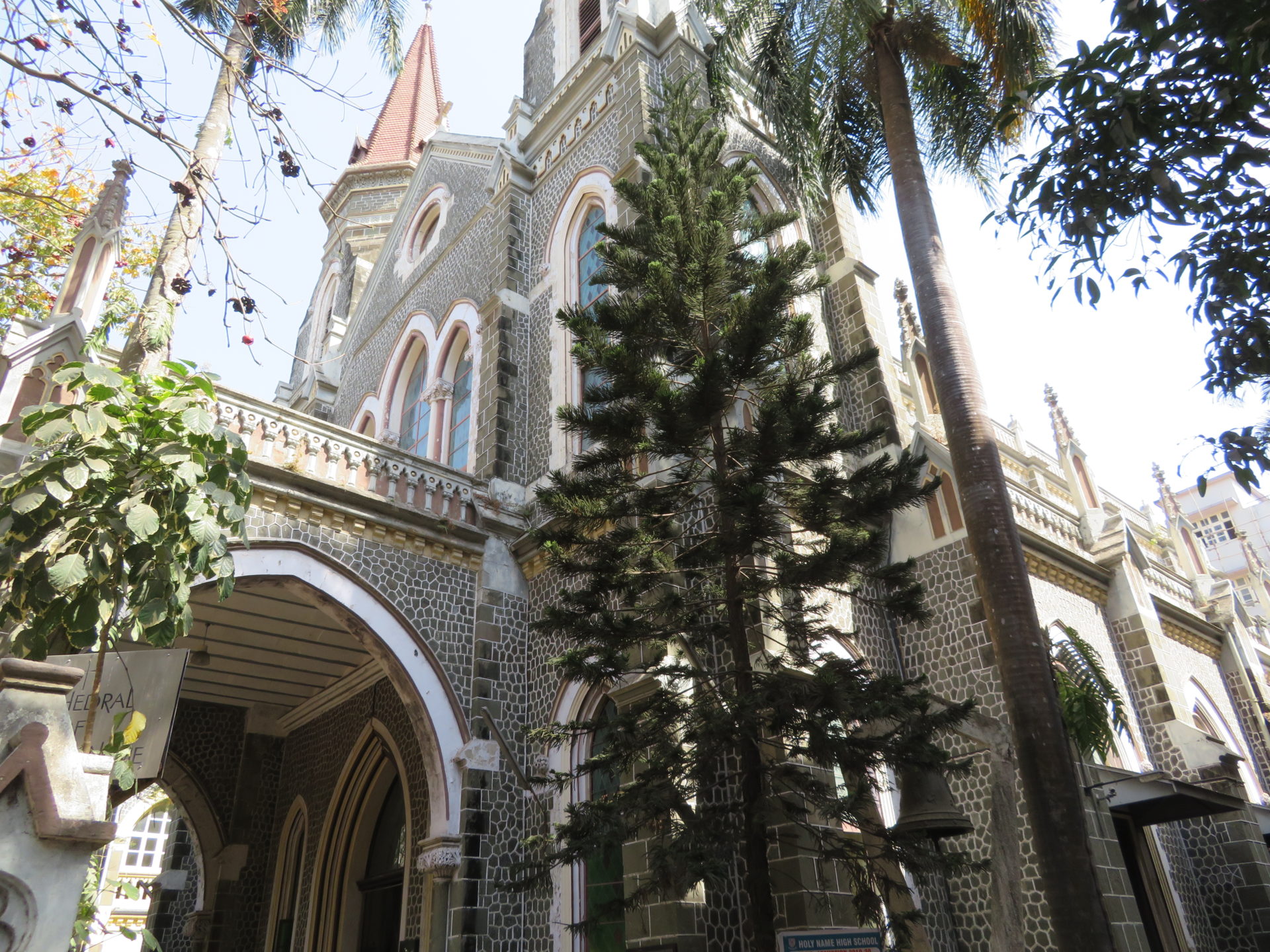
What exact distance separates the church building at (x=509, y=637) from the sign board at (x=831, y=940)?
622 millimetres

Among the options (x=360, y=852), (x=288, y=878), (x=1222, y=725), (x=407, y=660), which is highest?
(x=407, y=660)

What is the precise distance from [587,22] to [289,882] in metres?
14.4

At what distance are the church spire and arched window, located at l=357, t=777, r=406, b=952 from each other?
1731 centimetres

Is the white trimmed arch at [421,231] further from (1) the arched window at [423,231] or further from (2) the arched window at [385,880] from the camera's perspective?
(2) the arched window at [385,880]

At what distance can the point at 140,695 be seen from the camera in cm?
582

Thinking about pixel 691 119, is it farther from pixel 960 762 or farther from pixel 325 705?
pixel 325 705

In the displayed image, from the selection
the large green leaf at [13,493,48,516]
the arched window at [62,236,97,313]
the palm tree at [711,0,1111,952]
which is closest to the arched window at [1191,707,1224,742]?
the palm tree at [711,0,1111,952]

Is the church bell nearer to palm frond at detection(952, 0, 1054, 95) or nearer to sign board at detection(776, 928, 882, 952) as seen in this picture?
sign board at detection(776, 928, 882, 952)

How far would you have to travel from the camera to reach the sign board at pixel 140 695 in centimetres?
552

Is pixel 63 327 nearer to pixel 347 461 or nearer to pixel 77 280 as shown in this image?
pixel 77 280

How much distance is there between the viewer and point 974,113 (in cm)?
1071

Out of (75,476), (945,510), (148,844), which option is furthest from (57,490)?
(148,844)

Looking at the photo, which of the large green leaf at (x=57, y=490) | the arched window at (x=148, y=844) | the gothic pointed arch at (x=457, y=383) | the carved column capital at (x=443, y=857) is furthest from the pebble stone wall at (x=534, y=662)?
the arched window at (x=148, y=844)

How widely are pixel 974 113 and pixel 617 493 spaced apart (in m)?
7.00
